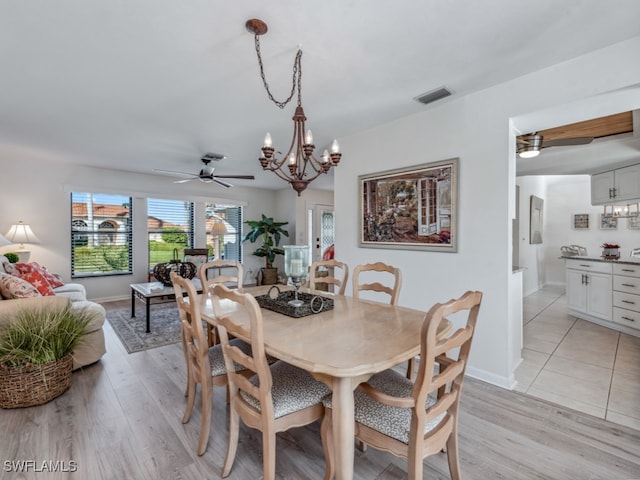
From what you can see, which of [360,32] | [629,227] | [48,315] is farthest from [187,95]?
[629,227]

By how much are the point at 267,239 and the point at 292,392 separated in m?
5.67

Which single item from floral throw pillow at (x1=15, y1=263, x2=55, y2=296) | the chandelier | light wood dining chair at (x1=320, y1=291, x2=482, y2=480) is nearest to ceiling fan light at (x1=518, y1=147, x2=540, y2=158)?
the chandelier

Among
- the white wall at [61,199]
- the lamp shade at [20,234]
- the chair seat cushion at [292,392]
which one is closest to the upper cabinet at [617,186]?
the chair seat cushion at [292,392]

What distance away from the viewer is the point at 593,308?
4102mm

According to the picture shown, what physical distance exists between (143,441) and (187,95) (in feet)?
8.89

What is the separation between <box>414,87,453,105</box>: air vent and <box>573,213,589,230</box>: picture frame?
20.0 ft

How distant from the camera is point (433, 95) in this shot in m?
2.67

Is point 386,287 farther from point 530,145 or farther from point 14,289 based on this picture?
point 14,289

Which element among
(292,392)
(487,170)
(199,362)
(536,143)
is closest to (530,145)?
(536,143)

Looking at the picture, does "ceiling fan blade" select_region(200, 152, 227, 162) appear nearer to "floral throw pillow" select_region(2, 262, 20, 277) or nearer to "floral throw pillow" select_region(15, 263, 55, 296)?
"floral throw pillow" select_region(15, 263, 55, 296)

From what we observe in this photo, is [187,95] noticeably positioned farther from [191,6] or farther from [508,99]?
[508,99]

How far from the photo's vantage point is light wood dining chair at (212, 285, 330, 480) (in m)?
1.26

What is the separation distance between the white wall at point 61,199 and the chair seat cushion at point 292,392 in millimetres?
5257

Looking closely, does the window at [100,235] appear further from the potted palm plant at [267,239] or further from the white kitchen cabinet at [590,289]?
the white kitchen cabinet at [590,289]
